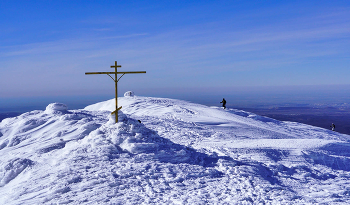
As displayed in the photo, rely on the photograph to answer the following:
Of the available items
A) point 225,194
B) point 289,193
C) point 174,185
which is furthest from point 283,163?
point 174,185

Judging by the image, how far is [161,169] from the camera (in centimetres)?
830

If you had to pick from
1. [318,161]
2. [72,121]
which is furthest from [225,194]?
[72,121]

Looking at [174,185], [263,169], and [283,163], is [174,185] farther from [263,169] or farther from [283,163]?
[283,163]

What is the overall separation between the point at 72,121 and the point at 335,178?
13685 millimetres

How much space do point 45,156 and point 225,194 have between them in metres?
7.41

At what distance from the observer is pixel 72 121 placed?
1469 centimetres

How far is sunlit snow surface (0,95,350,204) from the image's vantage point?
22.8 feet

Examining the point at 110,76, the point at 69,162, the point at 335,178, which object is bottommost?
the point at 335,178

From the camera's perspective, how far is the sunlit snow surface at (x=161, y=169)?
6957 mm

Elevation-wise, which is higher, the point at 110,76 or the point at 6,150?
the point at 110,76

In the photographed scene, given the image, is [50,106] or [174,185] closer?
[174,185]

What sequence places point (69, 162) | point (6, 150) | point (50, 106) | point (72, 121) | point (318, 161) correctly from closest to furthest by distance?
point (69, 162) < point (318, 161) < point (6, 150) < point (72, 121) < point (50, 106)

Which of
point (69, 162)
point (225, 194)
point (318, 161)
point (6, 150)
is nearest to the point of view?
point (225, 194)

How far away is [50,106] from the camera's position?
17.1 metres
